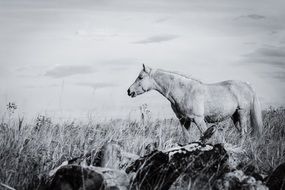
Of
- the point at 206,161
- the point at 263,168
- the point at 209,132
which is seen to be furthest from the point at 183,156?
the point at 263,168

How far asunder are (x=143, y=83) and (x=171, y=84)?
1.92ft

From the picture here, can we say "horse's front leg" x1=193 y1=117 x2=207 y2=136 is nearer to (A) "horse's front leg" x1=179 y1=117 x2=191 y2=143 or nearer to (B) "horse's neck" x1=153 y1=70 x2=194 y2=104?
(A) "horse's front leg" x1=179 y1=117 x2=191 y2=143

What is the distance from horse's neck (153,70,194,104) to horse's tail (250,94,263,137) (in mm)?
1776

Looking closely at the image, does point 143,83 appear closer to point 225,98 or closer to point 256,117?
point 225,98

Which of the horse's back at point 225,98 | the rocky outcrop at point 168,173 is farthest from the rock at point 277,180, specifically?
the horse's back at point 225,98

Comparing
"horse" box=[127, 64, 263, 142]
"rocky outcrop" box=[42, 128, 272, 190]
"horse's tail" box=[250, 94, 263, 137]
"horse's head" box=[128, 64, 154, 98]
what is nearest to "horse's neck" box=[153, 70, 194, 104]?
"horse" box=[127, 64, 263, 142]

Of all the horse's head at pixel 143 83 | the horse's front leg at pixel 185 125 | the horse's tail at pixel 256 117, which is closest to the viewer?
the horse's front leg at pixel 185 125

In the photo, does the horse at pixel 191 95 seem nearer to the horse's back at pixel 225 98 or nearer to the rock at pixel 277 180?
the horse's back at pixel 225 98

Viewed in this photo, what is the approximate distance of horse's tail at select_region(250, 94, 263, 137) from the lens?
9727mm

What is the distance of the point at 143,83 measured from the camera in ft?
29.6

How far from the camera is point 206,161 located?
436 centimetres

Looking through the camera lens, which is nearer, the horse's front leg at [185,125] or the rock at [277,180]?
the rock at [277,180]

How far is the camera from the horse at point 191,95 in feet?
28.9

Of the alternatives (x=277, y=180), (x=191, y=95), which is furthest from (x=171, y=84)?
(x=277, y=180)
